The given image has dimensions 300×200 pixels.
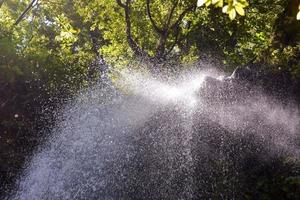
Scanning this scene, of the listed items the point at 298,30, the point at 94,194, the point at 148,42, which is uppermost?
the point at 298,30

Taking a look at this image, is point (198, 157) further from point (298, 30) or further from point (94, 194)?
point (298, 30)

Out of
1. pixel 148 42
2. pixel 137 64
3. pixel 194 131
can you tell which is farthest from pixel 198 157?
pixel 148 42

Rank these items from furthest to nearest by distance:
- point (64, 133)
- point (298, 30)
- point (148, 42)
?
point (148, 42) < point (64, 133) < point (298, 30)

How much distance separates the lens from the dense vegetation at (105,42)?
12891mm

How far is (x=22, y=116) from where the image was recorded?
13.7 meters

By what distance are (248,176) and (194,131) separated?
2.10 meters

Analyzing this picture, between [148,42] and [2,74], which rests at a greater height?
[2,74]

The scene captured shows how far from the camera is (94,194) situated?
11.1 metres

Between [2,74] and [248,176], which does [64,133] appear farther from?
[248,176]

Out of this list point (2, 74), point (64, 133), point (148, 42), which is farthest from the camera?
point (148, 42)

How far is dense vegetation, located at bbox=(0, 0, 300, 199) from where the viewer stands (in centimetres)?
1289

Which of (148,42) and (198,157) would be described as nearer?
(198,157)

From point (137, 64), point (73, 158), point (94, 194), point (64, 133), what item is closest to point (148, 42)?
point (137, 64)

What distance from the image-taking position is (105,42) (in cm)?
2948
